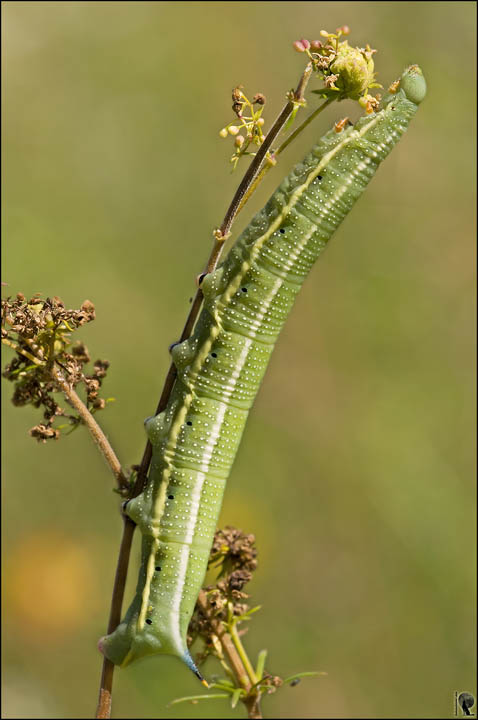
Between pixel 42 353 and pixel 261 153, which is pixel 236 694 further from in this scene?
pixel 261 153

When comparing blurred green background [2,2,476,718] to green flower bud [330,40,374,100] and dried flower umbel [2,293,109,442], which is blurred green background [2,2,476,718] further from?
dried flower umbel [2,293,109,442]

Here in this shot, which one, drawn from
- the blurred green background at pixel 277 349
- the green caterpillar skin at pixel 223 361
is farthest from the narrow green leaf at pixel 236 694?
the blurred green background at pixel 277 349

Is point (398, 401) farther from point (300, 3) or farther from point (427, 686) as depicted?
point (300, 3)

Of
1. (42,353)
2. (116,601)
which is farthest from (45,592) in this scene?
(42,353)

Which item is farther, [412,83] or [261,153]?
[412,83]

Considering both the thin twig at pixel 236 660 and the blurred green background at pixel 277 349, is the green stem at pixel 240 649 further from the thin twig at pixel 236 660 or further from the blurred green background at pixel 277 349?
the blurred green background at pixel 277 349

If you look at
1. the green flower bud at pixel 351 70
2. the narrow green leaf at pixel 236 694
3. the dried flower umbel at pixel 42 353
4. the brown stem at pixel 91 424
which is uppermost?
the green flower bud at pixel 351 70
